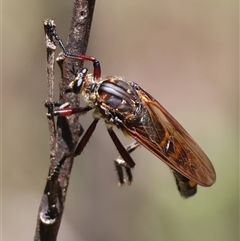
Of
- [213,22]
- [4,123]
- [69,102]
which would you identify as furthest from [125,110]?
[213,22]

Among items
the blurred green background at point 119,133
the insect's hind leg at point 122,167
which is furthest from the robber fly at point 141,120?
the blurred green background at point 119,133

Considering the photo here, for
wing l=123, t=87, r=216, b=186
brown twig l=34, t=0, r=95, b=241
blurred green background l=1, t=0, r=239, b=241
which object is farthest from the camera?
blurred green background l=1, t=0, r=239, b=241

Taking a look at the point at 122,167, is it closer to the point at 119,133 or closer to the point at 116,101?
the point at 116,101

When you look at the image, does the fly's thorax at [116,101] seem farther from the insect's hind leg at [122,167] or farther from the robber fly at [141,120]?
the insect's hind leg at [122,167]

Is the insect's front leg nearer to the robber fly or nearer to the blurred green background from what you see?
the robber fly

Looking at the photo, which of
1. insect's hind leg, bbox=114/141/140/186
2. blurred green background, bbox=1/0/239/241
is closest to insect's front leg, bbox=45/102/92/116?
insect's hind leg, bbox=114/141/140/186
